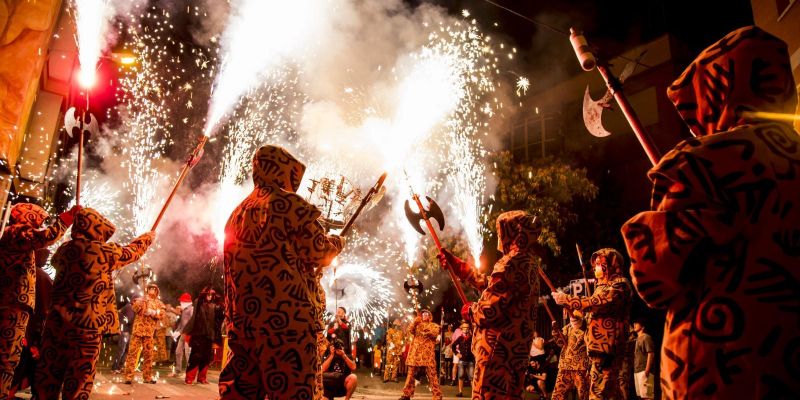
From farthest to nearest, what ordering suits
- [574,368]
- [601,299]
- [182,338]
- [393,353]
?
[393,353] < [182,338] < [574,368] < [601,299]

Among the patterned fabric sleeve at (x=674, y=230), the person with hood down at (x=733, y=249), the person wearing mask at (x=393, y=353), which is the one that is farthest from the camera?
the person wearing mask at (x=393, y=353)

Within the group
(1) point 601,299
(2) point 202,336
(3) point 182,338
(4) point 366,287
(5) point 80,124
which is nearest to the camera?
(5) point 80,124

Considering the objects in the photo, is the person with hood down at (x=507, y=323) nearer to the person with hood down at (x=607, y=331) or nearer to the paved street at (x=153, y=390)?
the person with hood down at (x=607, y=331)

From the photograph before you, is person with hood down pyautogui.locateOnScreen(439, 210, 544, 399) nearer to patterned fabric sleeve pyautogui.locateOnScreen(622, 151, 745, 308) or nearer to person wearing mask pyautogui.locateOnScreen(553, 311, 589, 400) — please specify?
patterned fabric sleeve pyautogui.locateOnScreen(622, 151, 745, 308)

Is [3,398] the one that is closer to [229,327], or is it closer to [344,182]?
[229,327]

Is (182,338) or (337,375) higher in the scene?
(182,338)

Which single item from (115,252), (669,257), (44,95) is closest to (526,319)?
(669,257)

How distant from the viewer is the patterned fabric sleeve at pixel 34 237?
17.2 ft

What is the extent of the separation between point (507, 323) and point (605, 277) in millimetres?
2752

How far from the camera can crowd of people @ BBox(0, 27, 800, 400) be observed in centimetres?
184

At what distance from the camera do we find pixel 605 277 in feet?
22.3

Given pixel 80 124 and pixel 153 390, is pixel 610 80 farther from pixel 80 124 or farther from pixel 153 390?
pixel 153 390

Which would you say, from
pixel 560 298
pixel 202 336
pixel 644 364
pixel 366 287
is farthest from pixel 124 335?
pixel 366 287

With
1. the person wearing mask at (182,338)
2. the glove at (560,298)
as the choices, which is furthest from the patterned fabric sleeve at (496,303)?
the person wearing mask at (182,338)
